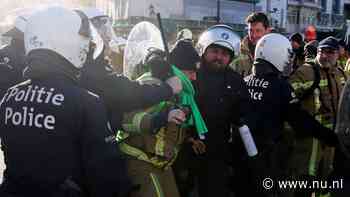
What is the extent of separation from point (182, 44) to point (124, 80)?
0.77m

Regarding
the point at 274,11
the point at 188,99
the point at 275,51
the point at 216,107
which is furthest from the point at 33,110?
the point at 274,11

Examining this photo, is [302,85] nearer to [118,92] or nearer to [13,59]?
[118,92]

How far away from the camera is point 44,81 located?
218 cm

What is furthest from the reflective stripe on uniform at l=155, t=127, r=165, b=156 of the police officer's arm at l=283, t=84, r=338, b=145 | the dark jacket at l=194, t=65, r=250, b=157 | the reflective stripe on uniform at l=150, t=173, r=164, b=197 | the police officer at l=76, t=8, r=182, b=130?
the police officer's arm at l=283, t=84, r=338, b=145

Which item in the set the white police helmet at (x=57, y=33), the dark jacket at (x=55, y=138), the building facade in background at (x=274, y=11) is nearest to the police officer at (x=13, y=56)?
the white police helmet at (x=57, y=33)

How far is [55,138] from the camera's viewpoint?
2100 mm

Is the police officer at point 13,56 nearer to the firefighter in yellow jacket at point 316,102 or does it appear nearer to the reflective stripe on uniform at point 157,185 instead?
the reflective stripe on uniform at point 157,185

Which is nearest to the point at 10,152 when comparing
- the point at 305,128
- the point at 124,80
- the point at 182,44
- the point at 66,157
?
the point at 66,157

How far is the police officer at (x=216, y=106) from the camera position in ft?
12.4

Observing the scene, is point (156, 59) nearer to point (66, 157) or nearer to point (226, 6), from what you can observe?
point (66, 157)

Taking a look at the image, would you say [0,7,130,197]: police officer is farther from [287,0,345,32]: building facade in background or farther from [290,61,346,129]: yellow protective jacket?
[287,0,345,32]: building facade in background

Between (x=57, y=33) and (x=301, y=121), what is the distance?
2.48m

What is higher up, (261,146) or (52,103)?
(52,103)

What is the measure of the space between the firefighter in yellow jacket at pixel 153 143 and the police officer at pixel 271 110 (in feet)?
3.63
